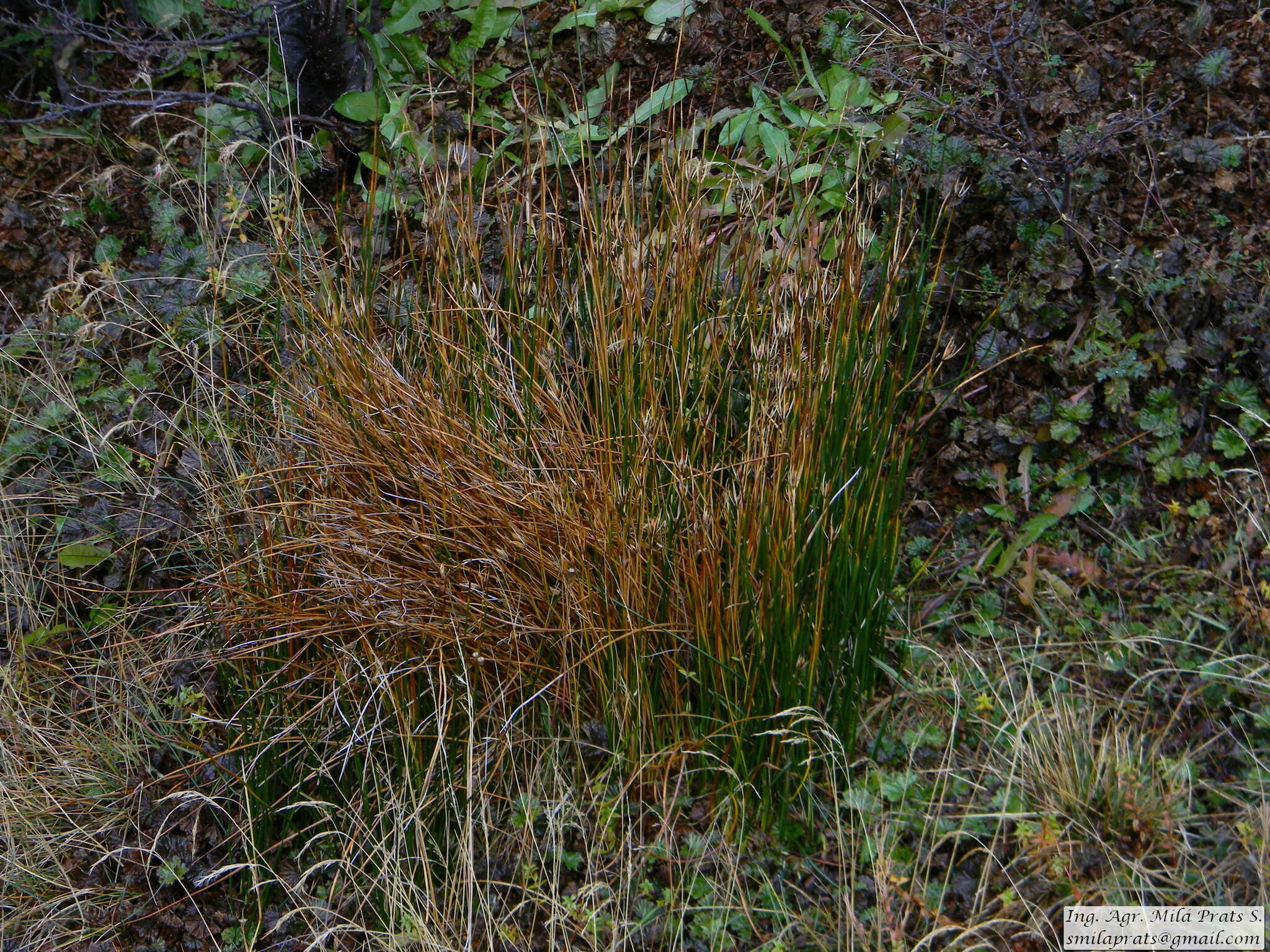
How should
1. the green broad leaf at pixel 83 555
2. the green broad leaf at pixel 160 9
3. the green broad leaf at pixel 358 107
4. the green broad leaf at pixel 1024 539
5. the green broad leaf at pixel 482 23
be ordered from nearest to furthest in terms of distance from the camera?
the green broad leaf at pixel 1024 539, the green broad leaf at pixel 83 555, the green broad leaf at pixel 358 107, the green broad leaf at pixel 482 23, the green broad leaf at pixel 160 9

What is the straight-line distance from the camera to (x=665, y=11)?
3.36m

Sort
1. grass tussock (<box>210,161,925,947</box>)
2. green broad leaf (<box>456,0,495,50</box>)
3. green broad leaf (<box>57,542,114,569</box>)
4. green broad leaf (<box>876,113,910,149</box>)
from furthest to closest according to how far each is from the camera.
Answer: green broad leaf (<box>456,0,495,50</box>), green broad leaf (<box>876,113,910,149</box>), green broad leaf (<box>57,542,114,569</box>), grass tussock (<box>210,161,925,947</box>)

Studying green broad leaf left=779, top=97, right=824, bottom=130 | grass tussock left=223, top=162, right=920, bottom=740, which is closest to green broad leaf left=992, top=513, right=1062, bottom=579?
grass tussock left=223, top=162, right=920, bottom=740

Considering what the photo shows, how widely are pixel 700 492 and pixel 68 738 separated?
167 cm

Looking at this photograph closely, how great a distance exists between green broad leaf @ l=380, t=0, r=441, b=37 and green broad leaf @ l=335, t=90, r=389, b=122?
0.96 feet

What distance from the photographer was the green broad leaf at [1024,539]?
2461mm

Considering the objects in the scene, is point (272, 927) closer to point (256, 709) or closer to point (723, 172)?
point (256, 709)

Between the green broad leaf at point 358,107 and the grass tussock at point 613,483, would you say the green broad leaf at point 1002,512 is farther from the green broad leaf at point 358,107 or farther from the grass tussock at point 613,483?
the green broad leaf at point 358,107

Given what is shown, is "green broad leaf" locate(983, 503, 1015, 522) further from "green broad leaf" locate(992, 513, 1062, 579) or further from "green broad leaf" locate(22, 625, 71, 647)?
"green broad leaf" locate(22, 625, 71, 647)

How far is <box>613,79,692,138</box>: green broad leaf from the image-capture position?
3.08 metres

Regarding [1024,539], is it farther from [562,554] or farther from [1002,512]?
[562,554]

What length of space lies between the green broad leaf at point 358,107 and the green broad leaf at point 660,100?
2.60 ft

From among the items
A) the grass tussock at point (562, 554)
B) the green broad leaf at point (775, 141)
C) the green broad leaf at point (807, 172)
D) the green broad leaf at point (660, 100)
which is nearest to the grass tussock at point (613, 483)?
the grass tussock at point (562, 554)

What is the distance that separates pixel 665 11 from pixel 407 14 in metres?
0.87
